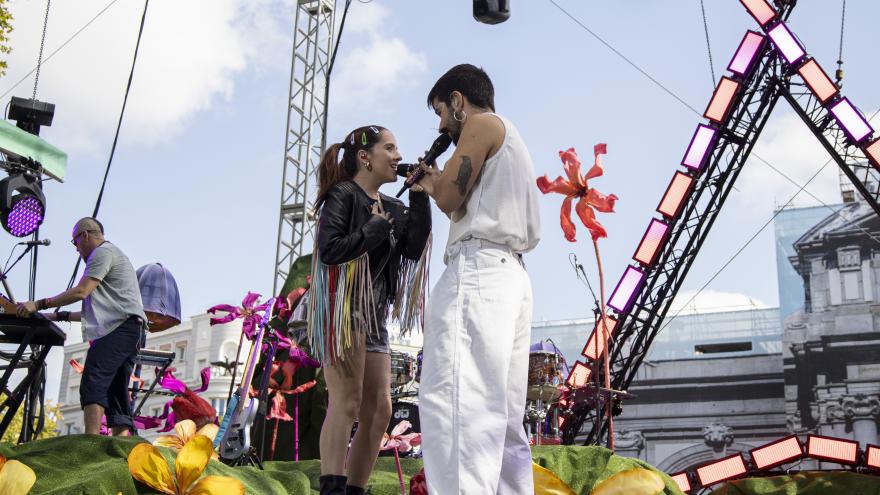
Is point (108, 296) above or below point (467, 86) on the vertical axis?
below

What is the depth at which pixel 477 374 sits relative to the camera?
99.4 inches

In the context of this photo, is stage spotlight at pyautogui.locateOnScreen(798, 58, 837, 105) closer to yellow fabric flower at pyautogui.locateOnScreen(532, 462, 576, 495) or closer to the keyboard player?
the keyboard player

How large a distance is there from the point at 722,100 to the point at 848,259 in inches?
525

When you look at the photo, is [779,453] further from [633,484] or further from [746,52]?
[633,484]

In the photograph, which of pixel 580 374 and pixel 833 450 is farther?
pixel 580 374

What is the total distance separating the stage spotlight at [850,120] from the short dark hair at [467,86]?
30.4 ft

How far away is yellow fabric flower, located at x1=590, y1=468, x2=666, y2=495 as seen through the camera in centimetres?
358

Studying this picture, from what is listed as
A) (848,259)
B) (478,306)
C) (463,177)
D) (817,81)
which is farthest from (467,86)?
(848,259)

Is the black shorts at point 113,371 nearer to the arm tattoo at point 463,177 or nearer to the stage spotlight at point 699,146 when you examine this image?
→ the arm tattoo at point 463,177

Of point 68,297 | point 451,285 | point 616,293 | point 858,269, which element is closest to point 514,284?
point 451,285

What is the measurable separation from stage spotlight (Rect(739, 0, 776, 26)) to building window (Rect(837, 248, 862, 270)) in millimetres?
13297

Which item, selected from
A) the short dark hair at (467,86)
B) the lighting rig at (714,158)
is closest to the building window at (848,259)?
the lighting rig at (714,158)

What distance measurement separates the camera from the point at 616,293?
12305mm

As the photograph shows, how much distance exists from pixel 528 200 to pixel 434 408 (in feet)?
2.30
